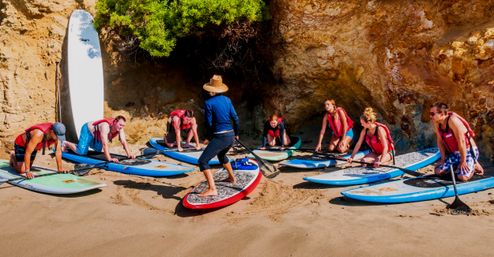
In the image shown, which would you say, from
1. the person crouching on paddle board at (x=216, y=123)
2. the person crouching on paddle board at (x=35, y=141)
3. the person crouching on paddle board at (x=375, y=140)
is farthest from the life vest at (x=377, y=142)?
the person crouching on paddle board at (x=35, y=141)

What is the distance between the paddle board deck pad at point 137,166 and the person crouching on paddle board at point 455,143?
12.4 feet

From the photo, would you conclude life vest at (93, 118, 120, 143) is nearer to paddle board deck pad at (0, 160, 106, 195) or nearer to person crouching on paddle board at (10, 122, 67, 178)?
person crouching on paddle board at (10, 122, 67, 178)

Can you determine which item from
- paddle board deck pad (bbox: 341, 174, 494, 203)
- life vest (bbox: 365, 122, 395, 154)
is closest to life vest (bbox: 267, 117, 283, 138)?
life vest (bbox: 365, 122, 395, 154)

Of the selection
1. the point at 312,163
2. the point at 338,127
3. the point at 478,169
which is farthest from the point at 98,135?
the point at 478,169

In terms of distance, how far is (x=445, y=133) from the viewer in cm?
569

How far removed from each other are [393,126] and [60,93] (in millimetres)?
7109

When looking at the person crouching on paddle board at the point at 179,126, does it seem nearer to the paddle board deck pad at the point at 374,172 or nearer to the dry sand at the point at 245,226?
the dry sand at the point at 245,226

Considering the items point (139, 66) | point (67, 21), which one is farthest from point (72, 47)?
point (139, 66)

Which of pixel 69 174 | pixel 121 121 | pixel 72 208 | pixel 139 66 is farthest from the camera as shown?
pixel 139 66

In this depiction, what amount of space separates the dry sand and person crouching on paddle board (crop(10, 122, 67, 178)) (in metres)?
0.62

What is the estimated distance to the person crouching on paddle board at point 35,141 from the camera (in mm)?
6449

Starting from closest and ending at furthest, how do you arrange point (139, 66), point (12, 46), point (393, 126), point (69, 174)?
point (69, 174) → point (393, 126) → point (12, 46) → point (139, 66)

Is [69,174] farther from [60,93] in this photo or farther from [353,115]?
[353,115]

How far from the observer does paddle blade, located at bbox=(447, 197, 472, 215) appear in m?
4.77
